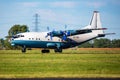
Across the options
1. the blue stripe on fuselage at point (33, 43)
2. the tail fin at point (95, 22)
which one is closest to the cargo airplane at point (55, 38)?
the blue stripe on fuselage at point (33, 43)

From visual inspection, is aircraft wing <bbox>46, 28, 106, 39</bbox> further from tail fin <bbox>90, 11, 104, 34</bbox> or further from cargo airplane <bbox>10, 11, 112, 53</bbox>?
tail fin <bbox>90, 11, 104, 34</bbox>

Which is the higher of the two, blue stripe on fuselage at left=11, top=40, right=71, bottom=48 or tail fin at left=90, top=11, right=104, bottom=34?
tail fin at left=90, top=11, right=104, bottom=34

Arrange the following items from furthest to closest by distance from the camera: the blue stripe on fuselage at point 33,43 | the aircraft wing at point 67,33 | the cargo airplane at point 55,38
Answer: the aircraft wing at point 67,33 < the cargo airplane at point 55,38 < the blue stripe on fuselage at point 33,43

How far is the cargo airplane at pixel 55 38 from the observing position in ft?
248

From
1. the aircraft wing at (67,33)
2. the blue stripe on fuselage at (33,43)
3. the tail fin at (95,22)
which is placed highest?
the tail fin at (95,22)

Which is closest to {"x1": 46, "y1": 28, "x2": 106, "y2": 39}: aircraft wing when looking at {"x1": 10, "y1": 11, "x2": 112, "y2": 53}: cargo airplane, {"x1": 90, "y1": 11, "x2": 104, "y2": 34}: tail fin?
{"x1": 10, "y1": 11, "x2": 112, "y2": 53}: cargo airplane

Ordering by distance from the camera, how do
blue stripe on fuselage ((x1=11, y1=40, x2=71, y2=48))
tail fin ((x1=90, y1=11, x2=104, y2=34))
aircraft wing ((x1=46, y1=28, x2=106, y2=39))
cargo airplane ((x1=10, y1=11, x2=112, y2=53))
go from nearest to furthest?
blue stripe on fuselage ((x1=11, y1=40, x2=71, y2=48))
cargo airplane ((x1=10, y1=11, x2=112, y2=53))
aircraft wing ((x1=46, y1=28, x2=106, y2=39))
tail fin ((x1=90, y1=11, x2=104, y2=34))

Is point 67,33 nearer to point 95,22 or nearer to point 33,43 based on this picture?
point 33,43

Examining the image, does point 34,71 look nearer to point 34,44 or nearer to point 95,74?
point 95,74

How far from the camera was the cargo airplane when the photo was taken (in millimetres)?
75488

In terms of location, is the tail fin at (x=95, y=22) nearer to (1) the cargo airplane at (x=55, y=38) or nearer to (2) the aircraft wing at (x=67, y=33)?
(1) the cargo airplane at (x=55, y=38)

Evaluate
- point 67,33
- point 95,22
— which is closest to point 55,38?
point 67,33

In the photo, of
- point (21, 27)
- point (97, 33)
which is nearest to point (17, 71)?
point (97, 33)

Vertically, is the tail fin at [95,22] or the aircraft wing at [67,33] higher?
the tail fin at [95,22]
